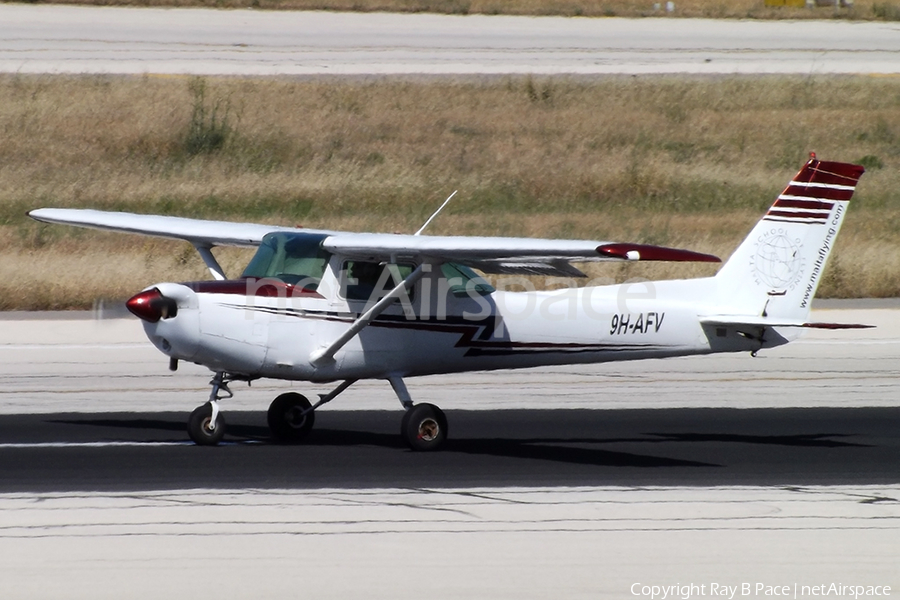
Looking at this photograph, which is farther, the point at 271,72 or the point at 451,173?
the point at 271,72

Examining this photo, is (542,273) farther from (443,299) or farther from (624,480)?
(624,480)

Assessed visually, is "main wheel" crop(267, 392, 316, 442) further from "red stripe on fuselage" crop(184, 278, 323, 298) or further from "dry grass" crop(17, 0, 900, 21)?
"dry grass" crop(17, 0, 900, 21)

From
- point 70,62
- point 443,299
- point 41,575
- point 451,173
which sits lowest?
point 41,575

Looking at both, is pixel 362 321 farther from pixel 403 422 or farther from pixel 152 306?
pixel 152 306

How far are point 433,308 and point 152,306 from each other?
231cm

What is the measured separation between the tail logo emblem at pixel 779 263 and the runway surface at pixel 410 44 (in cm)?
2686

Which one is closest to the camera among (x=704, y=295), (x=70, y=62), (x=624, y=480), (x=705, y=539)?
(x=705, y=539)

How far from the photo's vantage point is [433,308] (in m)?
10.7

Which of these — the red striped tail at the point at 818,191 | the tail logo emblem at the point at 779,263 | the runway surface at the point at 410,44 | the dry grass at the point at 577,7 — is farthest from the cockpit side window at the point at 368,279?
the dry grass at the point at 577,7

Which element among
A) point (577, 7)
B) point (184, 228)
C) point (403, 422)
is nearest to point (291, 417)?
point (403, 422)

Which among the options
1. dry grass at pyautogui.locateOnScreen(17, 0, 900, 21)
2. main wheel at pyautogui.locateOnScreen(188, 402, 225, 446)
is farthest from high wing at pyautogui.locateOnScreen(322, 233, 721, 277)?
dry grass at pyautogui.locateOnScreen(17, 0, 900, 21)

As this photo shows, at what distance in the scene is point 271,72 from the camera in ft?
122

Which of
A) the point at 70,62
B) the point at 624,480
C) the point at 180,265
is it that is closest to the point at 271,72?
the point at 70,62

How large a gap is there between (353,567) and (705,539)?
2205mm
